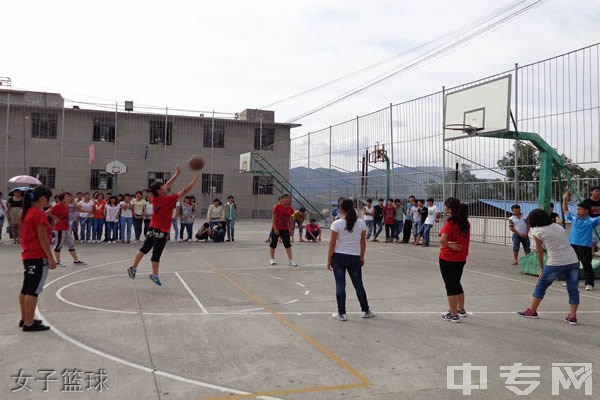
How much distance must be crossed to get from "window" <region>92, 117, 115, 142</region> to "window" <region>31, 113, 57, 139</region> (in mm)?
2621

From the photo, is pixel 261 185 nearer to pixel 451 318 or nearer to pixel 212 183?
pixel 212 183

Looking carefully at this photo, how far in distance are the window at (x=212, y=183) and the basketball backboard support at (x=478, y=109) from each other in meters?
23.8

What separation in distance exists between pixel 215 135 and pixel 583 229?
103 feet

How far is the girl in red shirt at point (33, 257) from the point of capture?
611 cm

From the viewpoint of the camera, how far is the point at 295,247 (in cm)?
1736

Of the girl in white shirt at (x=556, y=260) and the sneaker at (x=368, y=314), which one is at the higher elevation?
the girl in white shirt at (x=556, y=260)

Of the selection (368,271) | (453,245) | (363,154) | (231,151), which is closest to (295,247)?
(368,271)

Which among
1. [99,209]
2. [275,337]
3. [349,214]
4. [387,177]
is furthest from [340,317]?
[387,177]

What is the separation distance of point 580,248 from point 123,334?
842 cm

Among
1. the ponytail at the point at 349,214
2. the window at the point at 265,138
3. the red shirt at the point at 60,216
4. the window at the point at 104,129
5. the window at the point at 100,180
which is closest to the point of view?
the ponytail at the point at 349,214

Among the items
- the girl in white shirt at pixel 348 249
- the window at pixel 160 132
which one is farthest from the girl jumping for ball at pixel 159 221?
the window at pixel 160 132

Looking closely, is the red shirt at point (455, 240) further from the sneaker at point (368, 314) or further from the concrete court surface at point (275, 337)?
the sneaker at point (368, 314)

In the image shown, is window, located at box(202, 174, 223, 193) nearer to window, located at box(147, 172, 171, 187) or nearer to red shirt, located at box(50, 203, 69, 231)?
window, located at box(147, 172, 171, 187)

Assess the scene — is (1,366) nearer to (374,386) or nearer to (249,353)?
(249,353)
